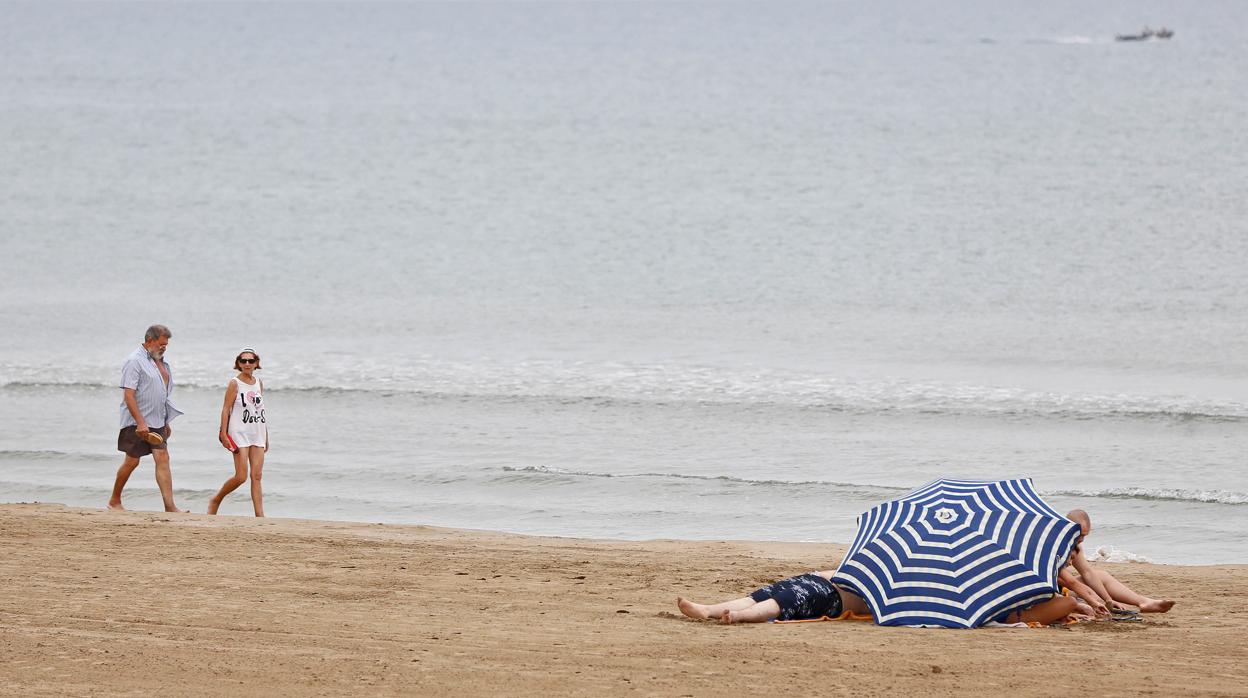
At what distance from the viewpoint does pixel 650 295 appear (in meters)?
24.5

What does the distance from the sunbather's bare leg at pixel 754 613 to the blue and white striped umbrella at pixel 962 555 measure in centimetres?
45

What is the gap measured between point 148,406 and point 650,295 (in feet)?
48.8

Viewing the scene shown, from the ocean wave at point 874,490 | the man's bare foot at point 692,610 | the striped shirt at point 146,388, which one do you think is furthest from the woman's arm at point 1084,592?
the striped shirt at point 146,388

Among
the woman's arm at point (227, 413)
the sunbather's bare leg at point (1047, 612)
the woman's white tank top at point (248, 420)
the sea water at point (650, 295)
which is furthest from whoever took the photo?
the sea water at point (650, 295)

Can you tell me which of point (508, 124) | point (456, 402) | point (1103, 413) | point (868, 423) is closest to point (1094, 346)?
point (1103, 413)

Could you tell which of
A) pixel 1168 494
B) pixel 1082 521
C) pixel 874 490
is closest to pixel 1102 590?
pixel 1082 521

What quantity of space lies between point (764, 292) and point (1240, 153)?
72.6 ft

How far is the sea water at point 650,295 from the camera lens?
12.8 m

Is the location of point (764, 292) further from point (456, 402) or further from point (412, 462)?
point (412, 462)

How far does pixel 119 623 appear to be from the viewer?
6.73 meters

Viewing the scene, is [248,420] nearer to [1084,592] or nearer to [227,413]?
[227,413]

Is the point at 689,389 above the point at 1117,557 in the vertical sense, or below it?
above

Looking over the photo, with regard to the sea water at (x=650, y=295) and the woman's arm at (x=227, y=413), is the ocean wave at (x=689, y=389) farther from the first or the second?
the woman's arm at (x=227, y=413)

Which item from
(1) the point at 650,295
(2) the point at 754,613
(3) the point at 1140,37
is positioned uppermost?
(3) the point at 1140,37
